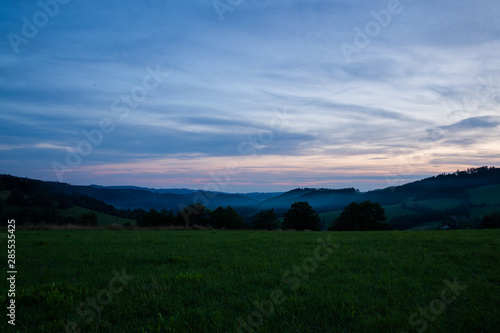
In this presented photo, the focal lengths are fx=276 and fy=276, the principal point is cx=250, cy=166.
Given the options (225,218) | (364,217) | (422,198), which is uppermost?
(225,218)

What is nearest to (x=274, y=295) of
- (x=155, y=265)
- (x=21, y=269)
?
(x=155, y=265)

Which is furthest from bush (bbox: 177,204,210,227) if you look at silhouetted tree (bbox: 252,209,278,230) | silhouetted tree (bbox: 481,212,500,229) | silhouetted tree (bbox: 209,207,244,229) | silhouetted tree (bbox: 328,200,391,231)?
silhouetted tree (bbox: 481,212,500,229)

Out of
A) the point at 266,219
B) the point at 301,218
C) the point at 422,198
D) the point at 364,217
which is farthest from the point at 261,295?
the point at 422,198

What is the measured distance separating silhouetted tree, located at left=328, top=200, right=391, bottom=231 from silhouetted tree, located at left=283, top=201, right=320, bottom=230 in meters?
5.62

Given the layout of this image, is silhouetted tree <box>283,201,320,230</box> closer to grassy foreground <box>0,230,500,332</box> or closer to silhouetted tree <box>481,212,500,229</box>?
silhouetted tree <box>481,212,500,229</box>

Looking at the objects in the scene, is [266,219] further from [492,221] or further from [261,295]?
[261,295]

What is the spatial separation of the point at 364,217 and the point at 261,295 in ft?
163

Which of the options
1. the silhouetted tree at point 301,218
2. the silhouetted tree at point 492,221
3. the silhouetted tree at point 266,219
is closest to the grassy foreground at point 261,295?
the silhouetted tree at point 301,218

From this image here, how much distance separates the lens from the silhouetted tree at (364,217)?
165 feet

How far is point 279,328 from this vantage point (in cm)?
459

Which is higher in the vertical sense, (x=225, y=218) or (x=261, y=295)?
(x=261, y=295)

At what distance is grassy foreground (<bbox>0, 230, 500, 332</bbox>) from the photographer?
4.65 metres

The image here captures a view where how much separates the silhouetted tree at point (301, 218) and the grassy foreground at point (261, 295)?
45052mm

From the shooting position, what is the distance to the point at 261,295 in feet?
19.6
